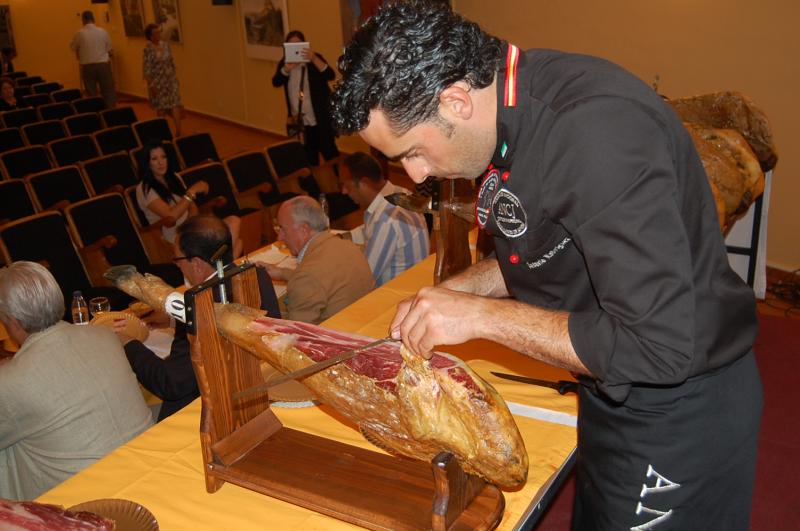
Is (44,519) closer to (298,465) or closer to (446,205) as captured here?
(298,465)

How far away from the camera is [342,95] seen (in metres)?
1.23

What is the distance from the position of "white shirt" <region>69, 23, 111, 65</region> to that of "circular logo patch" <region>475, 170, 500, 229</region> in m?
12.2

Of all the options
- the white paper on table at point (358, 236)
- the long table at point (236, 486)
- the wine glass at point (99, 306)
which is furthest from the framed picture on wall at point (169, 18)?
the long table at point (236, 486)

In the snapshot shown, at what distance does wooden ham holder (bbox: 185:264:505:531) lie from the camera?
155cm

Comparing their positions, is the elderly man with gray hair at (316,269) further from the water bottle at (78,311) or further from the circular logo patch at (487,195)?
the circular logo patch at (487,195)

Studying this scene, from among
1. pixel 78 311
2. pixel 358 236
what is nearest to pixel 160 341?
pixel 78 311

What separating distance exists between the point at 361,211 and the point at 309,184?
2.21 feet

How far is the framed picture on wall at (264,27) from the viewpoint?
393 inches

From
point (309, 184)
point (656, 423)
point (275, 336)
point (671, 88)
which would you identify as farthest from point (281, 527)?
point (671, 88)

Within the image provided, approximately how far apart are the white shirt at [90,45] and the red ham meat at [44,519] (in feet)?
39.1

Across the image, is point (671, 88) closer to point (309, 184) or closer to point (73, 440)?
point (309, 184)

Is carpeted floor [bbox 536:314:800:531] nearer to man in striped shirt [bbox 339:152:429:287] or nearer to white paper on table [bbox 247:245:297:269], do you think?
man in striped shirt [bbox 339:152:429:287]

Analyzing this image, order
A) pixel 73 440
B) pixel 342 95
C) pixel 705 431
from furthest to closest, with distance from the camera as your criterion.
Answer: pixel 73 440 < pixel 705 431 < pixel 342 95

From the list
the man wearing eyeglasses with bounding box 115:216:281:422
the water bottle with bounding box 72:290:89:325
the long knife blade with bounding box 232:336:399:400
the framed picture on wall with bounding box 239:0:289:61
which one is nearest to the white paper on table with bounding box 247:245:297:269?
the man wearing eyeglasses with bounding box 115:216:281:422
